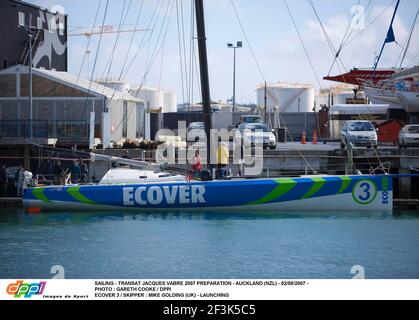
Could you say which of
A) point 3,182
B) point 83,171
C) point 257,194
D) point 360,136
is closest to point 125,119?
point 3,182

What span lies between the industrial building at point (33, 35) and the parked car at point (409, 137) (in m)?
16.9

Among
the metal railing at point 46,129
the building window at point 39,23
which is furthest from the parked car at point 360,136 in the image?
the building window at point 39,23

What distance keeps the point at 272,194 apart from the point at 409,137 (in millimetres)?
10188

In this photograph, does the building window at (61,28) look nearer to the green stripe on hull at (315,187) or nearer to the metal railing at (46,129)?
the metal railing at (46,129)

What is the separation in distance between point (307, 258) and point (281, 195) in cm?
717

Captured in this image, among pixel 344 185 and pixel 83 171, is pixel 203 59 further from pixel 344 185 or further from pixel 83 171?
pixel 83 171

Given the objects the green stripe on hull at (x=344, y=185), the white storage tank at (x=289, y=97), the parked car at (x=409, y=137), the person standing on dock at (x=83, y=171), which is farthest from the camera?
the white storage tank at (x=289, y=97)

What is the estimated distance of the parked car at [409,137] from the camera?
1190 inches

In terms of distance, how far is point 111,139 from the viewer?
1280 inches

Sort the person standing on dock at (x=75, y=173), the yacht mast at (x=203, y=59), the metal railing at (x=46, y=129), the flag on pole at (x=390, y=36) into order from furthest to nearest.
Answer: the flag on pole at (x=390, y=36) < the metal railing at (x=46, y=129) < the person standing on dock at (x=75, y=173) < the yacht mast at (x=203, y=59)

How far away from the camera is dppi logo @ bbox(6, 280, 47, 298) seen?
9125mm

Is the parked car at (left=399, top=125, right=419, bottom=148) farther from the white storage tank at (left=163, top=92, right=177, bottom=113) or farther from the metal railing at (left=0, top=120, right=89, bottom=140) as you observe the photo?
the white storage tank at (left=163, top=92, right=177, bottom=113)

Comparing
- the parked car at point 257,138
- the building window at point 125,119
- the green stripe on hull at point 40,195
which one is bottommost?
the green stripe on hull at point 40,195

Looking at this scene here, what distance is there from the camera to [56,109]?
31969 millimetres
